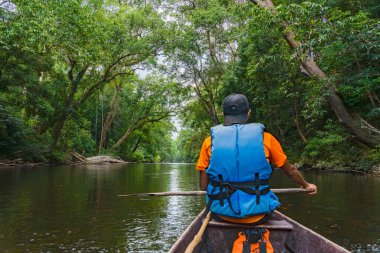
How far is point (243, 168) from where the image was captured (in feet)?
9.61

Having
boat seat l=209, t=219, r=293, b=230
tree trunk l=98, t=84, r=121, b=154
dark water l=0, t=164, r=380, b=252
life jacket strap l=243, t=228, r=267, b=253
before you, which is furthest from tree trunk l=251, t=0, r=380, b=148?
tree trunk l=98, t=84, r=121, b=154

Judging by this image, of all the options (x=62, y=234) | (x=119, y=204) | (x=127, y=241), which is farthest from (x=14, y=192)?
(x=127, y=241)

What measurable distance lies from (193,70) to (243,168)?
29.7 m

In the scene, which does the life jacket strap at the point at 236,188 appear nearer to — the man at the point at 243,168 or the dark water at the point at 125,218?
the man at the point at 243,168

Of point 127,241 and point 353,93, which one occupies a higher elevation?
point 353,93

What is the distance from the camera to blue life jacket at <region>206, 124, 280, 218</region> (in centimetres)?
292

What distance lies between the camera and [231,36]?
96.3 ft

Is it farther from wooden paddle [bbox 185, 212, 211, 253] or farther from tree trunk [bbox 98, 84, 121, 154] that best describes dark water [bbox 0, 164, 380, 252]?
tree trunk [bbox 98, 84, 121, 154]

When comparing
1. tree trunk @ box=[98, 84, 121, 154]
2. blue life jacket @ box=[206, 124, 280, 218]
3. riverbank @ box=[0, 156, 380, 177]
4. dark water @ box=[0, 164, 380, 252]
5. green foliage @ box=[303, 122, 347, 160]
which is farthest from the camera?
tree trunk @ box=[98, 84, 121, 154]

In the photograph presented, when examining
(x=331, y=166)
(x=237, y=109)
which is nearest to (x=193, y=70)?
→ (x=331, y=166)

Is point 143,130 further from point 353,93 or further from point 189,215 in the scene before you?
point 189,215

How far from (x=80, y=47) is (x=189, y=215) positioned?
14.6 m

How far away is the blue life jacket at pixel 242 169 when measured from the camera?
2.92 m

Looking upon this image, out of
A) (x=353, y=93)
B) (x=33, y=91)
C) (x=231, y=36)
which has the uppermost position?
(x=231, y=36)
